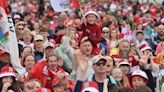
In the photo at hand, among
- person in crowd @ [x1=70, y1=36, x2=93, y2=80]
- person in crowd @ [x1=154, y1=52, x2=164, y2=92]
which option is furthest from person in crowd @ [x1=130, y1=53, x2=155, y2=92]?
person in crowd @ [x1=70, y1=36, x2=93, y2=80]

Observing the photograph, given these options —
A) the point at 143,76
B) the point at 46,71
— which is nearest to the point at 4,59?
the point at 46,71

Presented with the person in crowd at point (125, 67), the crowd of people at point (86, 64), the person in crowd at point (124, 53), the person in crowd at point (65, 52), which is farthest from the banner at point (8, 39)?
the person in crowd at point (124, 53)

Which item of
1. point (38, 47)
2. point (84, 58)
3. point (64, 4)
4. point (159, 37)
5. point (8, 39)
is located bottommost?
point (84, 58)

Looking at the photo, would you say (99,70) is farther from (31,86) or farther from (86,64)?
(86,64)

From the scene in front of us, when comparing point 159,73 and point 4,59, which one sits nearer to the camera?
point 4,59

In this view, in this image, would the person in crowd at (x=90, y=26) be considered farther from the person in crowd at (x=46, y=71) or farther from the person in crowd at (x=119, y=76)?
the person in crowd at (x=119, y=76)

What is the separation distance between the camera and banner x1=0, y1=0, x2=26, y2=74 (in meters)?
9.80

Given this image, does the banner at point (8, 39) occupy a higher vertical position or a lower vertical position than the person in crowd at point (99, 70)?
higher

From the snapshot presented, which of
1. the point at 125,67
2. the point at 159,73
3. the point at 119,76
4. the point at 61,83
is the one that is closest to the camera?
the point at 61,83

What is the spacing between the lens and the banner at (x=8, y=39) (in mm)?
9797

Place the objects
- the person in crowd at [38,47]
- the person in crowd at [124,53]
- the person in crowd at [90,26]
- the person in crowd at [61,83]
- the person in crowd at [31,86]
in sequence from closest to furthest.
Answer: the person in crowd at [31,86] < the person in crowd at [61,83] < the person in crowd at [90,26] < the person in crowd at [124,53] < the person in crowd at [38,47]

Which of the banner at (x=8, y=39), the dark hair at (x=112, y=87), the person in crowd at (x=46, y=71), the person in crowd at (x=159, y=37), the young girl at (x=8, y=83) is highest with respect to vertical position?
the person in crowd at (x=159, y=37)

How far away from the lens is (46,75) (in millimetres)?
10422

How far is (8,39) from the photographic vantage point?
32.6 ft
